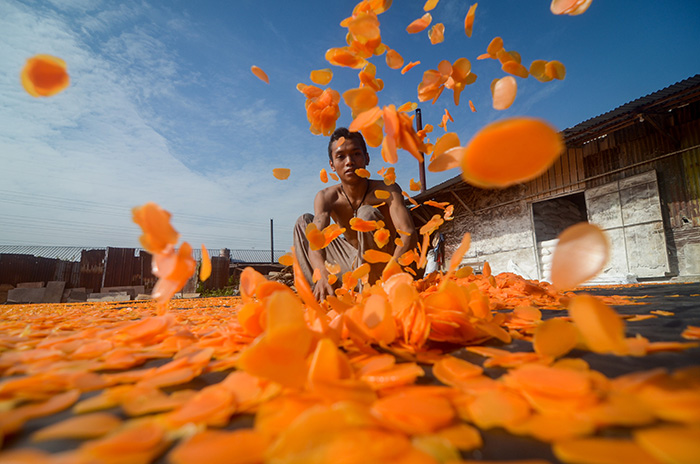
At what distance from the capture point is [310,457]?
0.33 meters

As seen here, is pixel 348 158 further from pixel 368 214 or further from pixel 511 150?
pixel 511 150

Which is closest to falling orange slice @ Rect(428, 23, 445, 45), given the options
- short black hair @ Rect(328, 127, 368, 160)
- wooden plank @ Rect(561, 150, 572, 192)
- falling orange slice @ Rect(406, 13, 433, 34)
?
falling orange slice @ Rect(406, 13, 433, 34)

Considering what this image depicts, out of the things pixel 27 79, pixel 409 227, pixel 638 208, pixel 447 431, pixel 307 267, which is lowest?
pixel 447 431

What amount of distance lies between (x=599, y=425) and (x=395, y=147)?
2.40ft

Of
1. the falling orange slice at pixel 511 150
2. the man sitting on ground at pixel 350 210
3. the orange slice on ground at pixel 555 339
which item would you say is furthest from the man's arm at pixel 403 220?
the falling orange slice at pixel 511 150

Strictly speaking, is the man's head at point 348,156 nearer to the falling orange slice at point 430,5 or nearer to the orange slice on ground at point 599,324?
the falling orange slice at point 430,5

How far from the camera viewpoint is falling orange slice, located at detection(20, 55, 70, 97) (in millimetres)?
955

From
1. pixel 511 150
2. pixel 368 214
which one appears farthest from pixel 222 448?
pixel 368 214

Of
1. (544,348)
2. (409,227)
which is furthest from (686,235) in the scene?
(544,348)

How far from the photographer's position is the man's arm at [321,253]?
7.62 ft

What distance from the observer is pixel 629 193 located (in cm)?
598

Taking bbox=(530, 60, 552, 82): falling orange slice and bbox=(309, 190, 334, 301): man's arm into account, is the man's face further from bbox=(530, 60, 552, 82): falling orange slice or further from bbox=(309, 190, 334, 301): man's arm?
bbox=(530, 60, 552, 82): falling orange slice

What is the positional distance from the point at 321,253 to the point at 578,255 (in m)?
2.40

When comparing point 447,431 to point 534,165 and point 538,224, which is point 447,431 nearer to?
point 534,165
